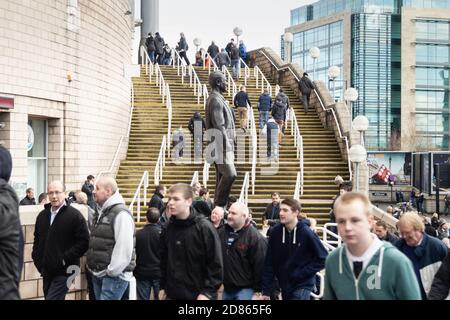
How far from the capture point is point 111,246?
6.61 meters

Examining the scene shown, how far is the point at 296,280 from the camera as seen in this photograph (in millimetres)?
6551

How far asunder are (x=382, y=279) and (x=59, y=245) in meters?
3.90

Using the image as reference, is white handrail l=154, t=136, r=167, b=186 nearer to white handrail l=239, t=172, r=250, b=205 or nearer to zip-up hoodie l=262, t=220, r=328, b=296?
white handrail l=239, t=172, r=250, b=205

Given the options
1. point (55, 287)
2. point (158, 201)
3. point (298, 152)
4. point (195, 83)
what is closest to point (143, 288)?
point (55, 287)

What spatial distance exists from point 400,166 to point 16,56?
109 ft

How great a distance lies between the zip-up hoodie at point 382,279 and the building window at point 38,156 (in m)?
14.6

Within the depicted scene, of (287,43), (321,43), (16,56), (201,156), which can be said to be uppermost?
(321,43)

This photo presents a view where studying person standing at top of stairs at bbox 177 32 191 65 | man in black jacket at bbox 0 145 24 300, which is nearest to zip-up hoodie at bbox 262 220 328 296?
man in black jacket at bbox 0 145 24 300

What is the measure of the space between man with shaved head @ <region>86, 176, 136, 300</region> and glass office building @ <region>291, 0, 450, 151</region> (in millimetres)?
78028

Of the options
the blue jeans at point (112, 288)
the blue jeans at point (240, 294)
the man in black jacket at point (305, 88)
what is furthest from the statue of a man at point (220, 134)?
the man in black jacket at point (305, 88)

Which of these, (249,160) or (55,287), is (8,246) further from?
(249,160)

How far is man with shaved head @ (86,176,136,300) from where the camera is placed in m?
6.48
